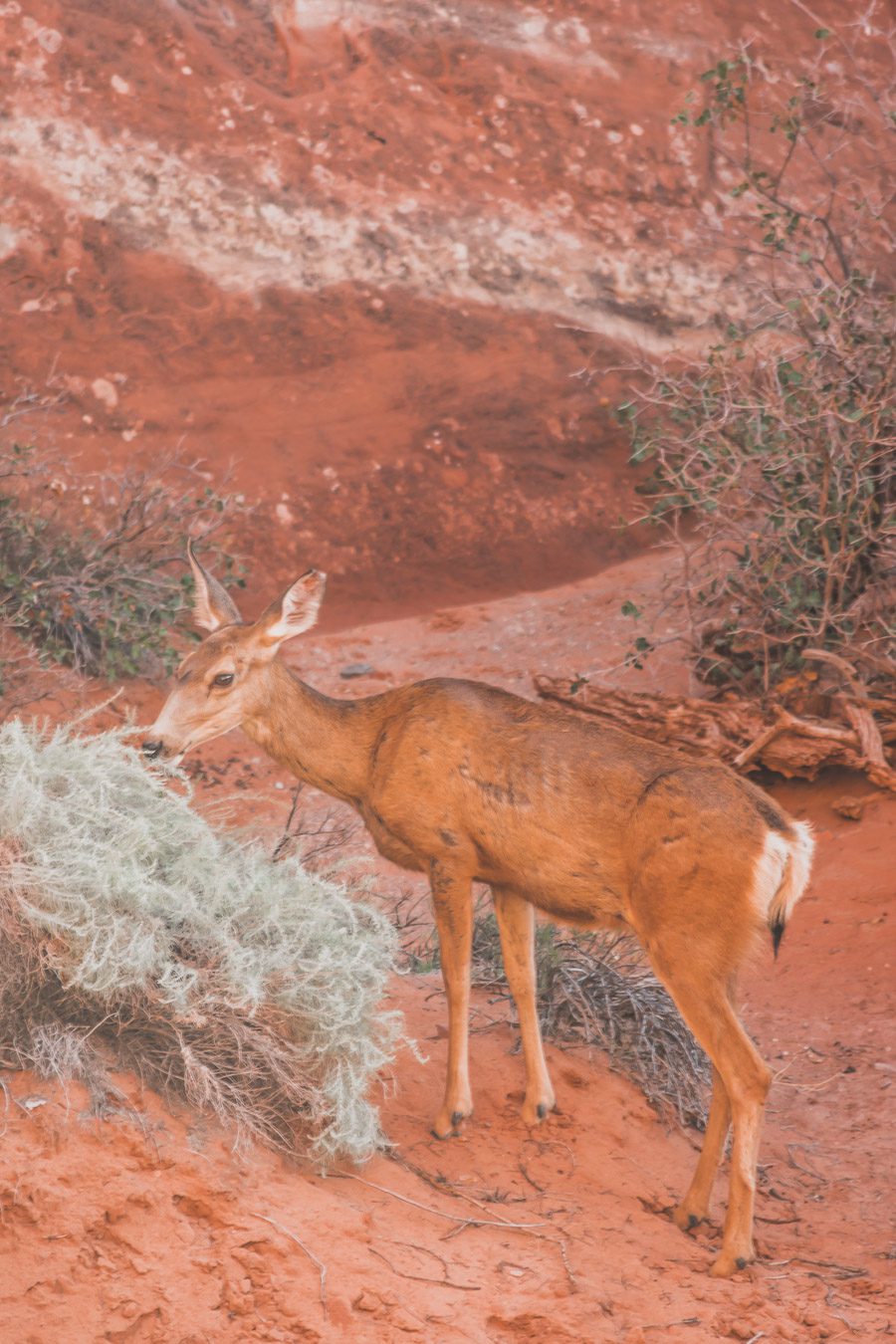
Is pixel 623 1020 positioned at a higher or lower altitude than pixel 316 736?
lower

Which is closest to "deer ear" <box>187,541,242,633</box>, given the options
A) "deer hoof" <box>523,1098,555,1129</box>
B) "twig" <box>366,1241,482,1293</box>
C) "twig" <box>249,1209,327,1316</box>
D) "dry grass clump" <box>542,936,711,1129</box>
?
"dry grass clump" <box>542,936,711,1129</box>

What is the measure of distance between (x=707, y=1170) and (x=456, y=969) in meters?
1.39

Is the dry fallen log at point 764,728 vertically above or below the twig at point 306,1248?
below

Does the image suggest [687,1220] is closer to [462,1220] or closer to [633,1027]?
[462,1220]

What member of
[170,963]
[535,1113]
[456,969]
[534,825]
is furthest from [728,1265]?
[170,963]

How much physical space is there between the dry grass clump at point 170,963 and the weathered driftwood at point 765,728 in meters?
5.18

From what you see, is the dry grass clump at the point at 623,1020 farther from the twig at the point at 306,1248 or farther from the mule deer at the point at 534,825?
the twig at the point at 306,1248

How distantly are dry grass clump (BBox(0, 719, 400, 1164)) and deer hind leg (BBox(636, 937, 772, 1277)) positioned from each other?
1197 mm

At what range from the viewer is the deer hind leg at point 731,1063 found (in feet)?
19.6

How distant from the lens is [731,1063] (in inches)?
241

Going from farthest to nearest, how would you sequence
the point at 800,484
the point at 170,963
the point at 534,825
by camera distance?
1. the point at 800,484
2. the point at 534,825
3. the point at 170,963

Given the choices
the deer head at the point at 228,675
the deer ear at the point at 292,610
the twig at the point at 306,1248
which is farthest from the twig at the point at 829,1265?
the deer ear at the point at 292,610

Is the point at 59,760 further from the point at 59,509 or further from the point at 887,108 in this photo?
the point at 887,108

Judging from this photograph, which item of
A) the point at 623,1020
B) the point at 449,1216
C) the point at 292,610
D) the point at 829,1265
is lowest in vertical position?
the point at 623,1020
